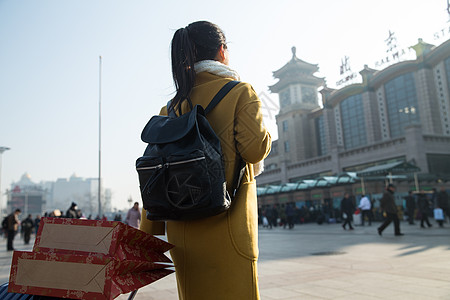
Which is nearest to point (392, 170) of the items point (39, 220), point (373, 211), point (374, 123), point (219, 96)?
point (373, 211)

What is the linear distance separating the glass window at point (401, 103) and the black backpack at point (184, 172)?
40.7m

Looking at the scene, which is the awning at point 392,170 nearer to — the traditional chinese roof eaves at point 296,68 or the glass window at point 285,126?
the glass window at point 285,126

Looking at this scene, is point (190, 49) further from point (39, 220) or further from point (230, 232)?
point (39, 220)

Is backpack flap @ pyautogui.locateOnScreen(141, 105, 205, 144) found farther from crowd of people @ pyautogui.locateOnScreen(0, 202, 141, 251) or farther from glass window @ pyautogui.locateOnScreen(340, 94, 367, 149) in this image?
glass window @ pyautogui.locateOnScreen(340, 94, 367, 149)

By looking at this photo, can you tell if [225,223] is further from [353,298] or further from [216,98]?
[353,298]

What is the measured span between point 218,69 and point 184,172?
67 centimetres

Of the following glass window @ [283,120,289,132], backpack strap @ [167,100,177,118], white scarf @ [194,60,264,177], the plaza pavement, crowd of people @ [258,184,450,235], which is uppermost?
glass window @ [283,120,289,132]

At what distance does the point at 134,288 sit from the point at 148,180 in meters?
0.42

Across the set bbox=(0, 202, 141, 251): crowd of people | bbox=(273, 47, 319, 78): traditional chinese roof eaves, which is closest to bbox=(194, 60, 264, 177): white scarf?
bbox=(0, 202, 141, 251): crowd of people

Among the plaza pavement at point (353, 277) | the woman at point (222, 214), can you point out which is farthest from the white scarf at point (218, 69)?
the plaza pavement at point (353, 277)

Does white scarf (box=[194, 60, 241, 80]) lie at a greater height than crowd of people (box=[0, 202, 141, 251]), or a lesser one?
greater

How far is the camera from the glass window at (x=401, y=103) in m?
38.4

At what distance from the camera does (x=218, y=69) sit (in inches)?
72.6

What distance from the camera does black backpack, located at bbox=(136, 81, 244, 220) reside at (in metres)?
1.41
